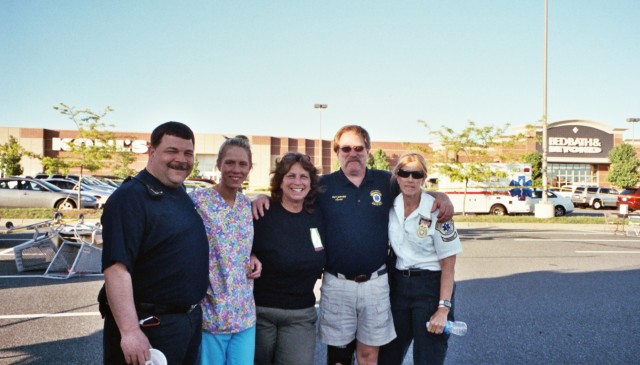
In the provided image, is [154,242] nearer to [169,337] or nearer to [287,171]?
[169,337]

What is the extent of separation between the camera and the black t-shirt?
303 cm

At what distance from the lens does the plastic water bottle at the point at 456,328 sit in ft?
9.78

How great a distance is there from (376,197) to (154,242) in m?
1.67

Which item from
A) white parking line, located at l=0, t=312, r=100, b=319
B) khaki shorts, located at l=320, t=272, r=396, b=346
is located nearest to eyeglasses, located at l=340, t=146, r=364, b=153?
khaki shorts, located at l=320, t=272, r=396, b=346

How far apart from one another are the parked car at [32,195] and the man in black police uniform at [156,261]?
1924 cm

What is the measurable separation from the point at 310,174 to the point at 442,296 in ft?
4.04

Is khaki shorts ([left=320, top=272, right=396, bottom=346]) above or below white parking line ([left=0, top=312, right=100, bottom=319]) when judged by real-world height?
above

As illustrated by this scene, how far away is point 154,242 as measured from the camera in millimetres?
2375

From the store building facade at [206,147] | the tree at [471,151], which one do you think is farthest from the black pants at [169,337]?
the store building facade at [206,147]

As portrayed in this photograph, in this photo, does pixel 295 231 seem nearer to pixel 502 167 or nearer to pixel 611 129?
pixel 502 167

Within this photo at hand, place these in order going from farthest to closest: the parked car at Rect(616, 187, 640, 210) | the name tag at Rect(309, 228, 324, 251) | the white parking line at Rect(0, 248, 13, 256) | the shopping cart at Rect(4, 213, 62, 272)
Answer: the parked car at Rect(616, 187, 640, 210)
the white parking line at Rect(0, 248, 13, 256)
the shopping cart at Rect(4, 213, 62, 272)
the name tag at Rect(309, 228, 324, 251)

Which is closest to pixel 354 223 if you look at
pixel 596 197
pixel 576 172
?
pixel 596 197

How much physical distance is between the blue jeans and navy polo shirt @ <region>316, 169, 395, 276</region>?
262mm

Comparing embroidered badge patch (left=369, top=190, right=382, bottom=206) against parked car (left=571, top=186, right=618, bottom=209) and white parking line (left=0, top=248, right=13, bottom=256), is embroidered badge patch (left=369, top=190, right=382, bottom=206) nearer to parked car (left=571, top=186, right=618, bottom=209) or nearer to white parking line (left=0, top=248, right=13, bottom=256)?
white parking line (left=0, top=248, right=13, bottom=256)
